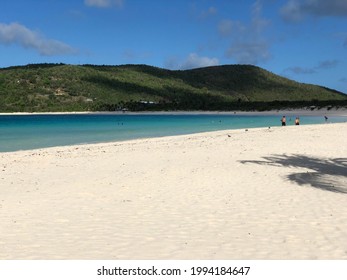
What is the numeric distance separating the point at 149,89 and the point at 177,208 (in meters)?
122

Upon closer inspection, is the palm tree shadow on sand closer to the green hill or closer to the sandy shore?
the sandy shore

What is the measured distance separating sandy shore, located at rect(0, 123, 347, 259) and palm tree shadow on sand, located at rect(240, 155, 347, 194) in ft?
0.08

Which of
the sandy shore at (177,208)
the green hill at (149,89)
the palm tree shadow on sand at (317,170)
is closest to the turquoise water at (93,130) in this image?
the sandy shore at (177,208)

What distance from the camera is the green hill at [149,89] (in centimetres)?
10919

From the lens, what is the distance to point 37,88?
116062 mm

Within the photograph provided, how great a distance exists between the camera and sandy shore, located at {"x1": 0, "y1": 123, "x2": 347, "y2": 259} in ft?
20.6

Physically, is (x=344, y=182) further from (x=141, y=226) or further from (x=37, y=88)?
(x=37, y=88)

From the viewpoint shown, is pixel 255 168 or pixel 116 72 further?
pixel 116 72

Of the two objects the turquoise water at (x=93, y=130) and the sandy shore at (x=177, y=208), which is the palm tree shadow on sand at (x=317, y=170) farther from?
the turquoise water at (x=93, y=130)

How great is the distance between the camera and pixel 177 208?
8820 millimetres

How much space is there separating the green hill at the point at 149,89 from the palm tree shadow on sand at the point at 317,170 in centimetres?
8029
